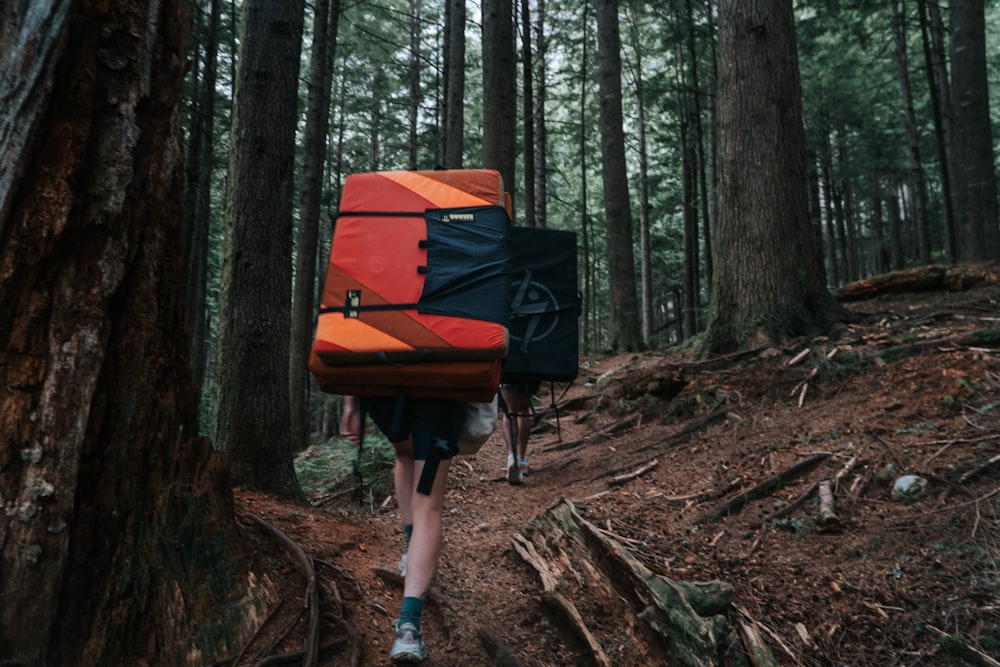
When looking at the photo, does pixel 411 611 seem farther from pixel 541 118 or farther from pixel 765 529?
pixel 541 118

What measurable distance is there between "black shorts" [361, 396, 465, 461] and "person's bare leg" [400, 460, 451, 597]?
10 centimetres

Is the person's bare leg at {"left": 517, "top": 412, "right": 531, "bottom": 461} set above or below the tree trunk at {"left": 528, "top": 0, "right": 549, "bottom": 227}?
below

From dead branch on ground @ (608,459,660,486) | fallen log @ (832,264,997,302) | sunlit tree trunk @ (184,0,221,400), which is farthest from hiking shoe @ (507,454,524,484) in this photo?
sunlit tree trunk @ (184,0,221,400)

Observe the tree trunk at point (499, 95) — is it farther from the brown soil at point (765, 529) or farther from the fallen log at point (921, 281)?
the fallen log at point (921, 281)

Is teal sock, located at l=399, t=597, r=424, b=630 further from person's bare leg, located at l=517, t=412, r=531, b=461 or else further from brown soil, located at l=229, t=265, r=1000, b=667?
person's bare leg, located at l=517, t=412, r=531, b=461

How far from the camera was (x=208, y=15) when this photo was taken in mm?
11586

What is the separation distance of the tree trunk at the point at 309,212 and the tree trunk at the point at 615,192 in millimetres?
6618

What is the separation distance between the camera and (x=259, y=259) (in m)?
4.83

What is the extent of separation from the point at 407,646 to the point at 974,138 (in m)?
15.9

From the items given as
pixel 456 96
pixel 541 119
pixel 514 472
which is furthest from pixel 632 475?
pixel 541 119

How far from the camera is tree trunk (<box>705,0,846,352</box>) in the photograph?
6.66m

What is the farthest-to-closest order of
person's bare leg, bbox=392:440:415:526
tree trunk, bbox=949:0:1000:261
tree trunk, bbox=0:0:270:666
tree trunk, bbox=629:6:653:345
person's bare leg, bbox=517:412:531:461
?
tree trunk, bbox=629:6:653:345, tree trunk, bbox=949:0:1000:261, person's bare leg, bbox=517:412:531:461, person's bare leg, bbox=392:440:415:526, tree trunk, bbox=0:0:270:666

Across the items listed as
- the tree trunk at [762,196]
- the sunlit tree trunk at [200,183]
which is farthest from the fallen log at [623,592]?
the sunlit tree trunk at [200,183]

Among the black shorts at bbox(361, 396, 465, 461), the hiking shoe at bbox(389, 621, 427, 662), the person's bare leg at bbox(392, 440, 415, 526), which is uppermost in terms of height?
the black shorts at bbox(361, 396, 465, 461)
